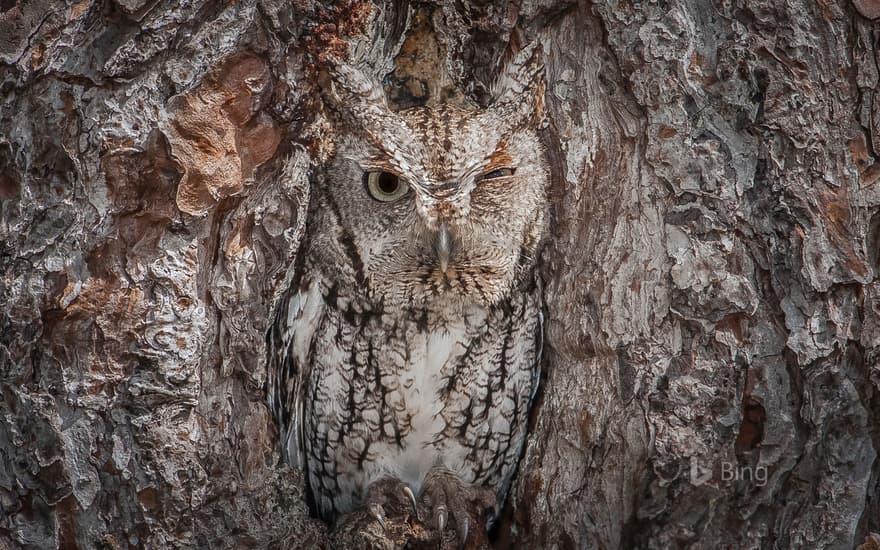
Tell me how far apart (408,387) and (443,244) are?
1.71ft

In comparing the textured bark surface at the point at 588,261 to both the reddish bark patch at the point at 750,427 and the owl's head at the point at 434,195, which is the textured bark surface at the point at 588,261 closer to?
the reddish bark patch at the point at 750,427

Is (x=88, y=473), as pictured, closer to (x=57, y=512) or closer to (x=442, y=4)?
(x=57, y=512)

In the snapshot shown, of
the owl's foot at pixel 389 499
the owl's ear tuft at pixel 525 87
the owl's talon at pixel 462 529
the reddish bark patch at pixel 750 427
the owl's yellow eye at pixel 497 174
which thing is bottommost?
the owl's talon at pixel 462 529

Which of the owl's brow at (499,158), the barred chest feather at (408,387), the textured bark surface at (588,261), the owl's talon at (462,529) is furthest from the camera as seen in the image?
the barred chest feather at (408,387)

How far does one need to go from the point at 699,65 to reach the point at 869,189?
1.60 feet

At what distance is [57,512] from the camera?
173cm

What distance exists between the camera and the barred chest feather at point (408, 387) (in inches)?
85.2

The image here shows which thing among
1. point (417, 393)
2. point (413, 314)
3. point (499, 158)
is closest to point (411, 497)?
point (417, 393)

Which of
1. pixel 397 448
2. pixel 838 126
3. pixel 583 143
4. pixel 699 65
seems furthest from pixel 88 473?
pixel 838 126

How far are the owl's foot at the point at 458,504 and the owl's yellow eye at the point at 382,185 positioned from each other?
84 cm

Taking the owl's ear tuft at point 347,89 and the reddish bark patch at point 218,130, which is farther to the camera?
the owl's ear tuft at point 347,89

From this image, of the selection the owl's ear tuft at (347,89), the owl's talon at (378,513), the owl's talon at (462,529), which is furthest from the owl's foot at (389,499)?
the owl's ear tuft at (347,89)

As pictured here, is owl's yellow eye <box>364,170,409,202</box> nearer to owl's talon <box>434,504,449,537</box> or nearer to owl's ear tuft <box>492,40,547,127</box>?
owl's ear tuft <box>492,40,547,127</box>

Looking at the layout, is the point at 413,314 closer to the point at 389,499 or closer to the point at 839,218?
the point at 389,499
